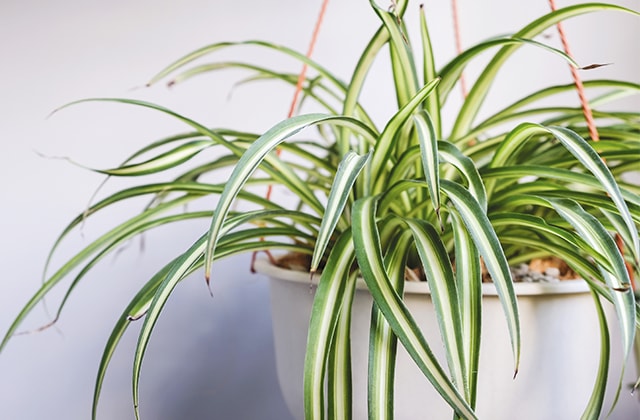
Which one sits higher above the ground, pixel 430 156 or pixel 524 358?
pixel 430 156

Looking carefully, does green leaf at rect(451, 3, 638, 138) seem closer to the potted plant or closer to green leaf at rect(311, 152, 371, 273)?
the potted plant

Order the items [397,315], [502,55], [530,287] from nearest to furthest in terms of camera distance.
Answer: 1. [397,315]
2. [530,287]
3. [502,55]

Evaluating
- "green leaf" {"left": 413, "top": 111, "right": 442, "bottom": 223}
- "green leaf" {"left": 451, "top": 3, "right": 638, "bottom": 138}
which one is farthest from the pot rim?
"green leaf" {"left": 451, "top": 3, "right": 638, "bottom": 138}

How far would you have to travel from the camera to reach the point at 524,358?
610mm

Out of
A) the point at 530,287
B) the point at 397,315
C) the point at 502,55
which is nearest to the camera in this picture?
the point at 397,315

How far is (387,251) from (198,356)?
612 millimetres

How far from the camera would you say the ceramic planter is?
1.99 ft

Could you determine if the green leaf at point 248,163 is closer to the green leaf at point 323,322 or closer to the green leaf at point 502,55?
the green leaf at point 323,322

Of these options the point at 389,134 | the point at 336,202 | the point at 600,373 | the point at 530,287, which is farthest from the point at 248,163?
the point at 600,373

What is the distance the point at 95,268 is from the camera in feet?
3.52

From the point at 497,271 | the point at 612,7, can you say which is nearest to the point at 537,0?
the point at 612,7

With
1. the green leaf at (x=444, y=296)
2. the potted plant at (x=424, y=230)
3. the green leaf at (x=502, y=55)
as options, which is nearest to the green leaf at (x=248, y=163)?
the potted plant at (x=424, y=230)

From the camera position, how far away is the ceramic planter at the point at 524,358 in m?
0.61

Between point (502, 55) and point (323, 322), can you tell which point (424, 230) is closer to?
point (323, 322)
